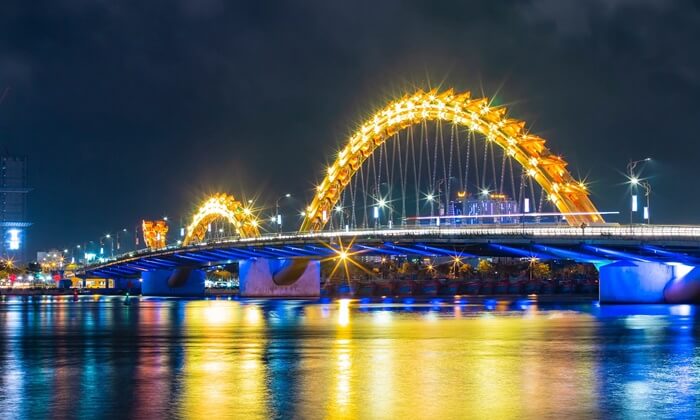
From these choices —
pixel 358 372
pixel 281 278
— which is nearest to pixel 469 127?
pixel 281 278

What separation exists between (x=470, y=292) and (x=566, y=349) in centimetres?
10360

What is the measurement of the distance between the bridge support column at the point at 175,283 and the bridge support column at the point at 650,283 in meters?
83.4

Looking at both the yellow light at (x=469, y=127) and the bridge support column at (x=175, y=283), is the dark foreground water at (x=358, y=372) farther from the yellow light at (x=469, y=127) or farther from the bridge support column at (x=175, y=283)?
the bridge support column at (x=175, y=283)

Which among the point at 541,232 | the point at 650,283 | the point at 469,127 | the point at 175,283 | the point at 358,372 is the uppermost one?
the point at 469,127

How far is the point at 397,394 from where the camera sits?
2208cm

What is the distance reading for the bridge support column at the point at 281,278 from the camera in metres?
121

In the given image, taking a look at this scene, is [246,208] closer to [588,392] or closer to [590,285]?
[590,285]

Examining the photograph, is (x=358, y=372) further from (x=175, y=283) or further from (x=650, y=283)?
(x=175, y=283)

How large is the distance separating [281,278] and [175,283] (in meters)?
37.7

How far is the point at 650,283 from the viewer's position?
254 feet

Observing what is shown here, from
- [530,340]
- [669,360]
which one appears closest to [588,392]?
[669,360]

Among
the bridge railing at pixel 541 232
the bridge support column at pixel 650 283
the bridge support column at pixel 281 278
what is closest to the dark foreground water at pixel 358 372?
the bridge railing at pixel 541 232

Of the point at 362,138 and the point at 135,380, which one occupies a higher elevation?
the point at 362,138

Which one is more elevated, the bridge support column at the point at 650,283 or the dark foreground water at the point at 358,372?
the bridge support column at the point at 650,283
